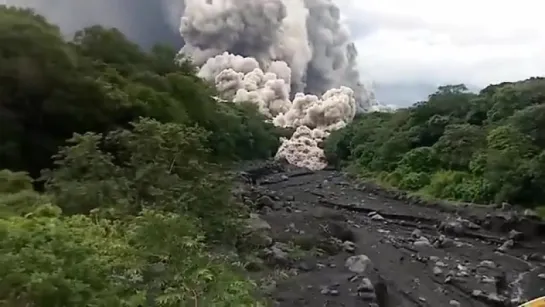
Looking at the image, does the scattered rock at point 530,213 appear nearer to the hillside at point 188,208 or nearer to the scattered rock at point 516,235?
the hillside at point 188,208

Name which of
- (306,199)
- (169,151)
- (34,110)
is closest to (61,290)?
(169,151)

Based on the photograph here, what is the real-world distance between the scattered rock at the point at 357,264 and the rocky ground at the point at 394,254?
0.03m

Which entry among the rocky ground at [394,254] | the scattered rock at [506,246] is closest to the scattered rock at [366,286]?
the rocky ground at [394,254]

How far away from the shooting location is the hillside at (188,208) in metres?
5.41

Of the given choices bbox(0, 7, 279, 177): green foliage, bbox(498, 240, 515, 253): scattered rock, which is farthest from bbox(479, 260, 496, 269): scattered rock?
bbox(0, 7, 279, 177): green foliage

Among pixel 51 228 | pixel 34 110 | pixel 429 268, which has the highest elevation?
pixel 34 110

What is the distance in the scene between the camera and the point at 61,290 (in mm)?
4844

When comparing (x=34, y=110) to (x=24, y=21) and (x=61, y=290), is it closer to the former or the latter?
(x=24, y=21)

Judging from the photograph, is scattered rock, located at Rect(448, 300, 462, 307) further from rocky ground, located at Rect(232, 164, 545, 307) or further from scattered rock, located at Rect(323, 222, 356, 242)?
scattered rock, located at Rect(323, 222, 356, 242)

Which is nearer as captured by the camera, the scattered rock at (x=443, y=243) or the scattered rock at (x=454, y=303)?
the scattered rock at (x=454, y=303)

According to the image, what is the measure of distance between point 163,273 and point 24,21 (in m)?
8.23

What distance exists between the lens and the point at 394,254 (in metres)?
14.1

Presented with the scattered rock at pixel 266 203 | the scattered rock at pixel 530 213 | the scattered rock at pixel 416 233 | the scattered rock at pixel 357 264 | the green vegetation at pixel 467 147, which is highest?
the green vegetation at pixel 467 147

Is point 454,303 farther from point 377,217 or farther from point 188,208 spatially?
point 377,217
